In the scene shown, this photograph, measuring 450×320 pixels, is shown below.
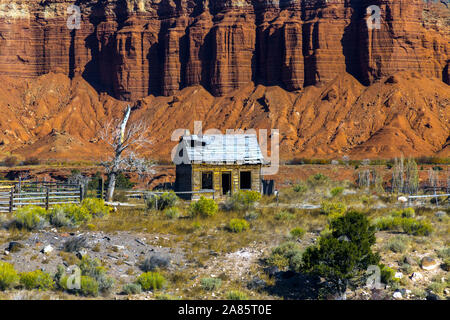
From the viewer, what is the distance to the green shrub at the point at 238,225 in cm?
1938

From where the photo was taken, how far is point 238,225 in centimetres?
1942

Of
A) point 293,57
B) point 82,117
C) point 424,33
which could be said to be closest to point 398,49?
point 424,33

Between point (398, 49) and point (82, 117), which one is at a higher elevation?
point (398, 49)

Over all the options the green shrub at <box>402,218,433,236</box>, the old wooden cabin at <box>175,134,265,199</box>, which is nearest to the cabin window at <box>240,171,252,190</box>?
the old wooden cabin at <box>175,134,265,199</box>

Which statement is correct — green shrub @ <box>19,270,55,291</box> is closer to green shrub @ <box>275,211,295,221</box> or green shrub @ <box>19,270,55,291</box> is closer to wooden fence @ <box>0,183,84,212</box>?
wooden fence @ <box>0,183,84,212</box>

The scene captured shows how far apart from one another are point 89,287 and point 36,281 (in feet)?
4.10

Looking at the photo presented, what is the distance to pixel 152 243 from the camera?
58.1ft

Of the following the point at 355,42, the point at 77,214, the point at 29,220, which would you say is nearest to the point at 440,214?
the point at 77,214

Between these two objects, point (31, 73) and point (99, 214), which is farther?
point (31, 73)

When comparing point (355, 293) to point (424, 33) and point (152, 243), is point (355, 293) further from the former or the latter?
point (424, 33)

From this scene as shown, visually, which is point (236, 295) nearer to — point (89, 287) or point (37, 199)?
point (89, 287)

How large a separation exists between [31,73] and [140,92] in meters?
18.1

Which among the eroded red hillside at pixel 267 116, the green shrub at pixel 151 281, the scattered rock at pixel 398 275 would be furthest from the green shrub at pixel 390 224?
the eroded red hillside at pixel 267 116

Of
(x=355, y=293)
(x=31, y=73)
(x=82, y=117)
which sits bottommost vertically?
(x=355, y=293)
